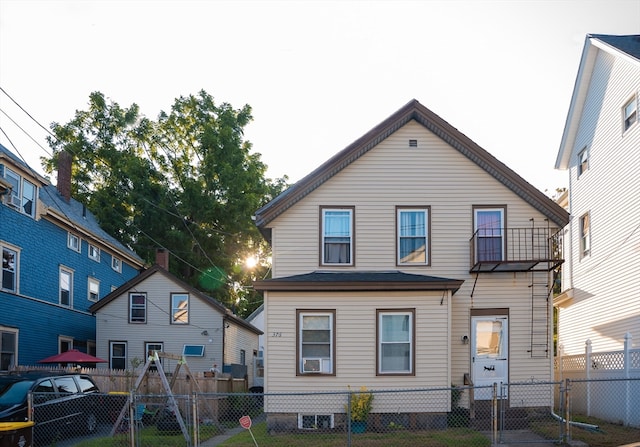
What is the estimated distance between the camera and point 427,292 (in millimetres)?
19141

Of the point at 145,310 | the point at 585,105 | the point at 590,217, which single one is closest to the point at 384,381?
the point at 590,217

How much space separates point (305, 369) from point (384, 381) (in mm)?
2022

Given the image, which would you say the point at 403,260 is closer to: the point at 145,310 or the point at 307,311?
the point at 307,311

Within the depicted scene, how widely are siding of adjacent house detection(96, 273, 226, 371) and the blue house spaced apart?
1.24 meters

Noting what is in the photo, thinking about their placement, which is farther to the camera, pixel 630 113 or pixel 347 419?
pixel 630 113

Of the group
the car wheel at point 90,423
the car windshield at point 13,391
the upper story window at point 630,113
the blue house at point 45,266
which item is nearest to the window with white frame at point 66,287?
the blue house at point 45,266

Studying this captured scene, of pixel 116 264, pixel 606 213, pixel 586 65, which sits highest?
pixel 586 65

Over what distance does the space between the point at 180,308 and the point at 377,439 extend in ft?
62.1

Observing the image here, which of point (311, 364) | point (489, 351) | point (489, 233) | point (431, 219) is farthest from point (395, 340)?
point (489, 233)

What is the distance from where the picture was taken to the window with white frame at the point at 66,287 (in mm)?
31491

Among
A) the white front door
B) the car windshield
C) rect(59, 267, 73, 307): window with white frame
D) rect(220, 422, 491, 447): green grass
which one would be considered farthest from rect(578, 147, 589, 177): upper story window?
rect(59, 267, 73, 307): window with white frame

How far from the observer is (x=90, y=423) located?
62.8 feet

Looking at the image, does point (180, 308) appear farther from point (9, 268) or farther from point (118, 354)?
point (9, 268)

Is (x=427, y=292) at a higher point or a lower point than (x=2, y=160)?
lower
